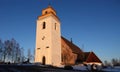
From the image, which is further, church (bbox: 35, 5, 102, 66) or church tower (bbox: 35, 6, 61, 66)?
church (bbox: 35, 5, 102, 66)

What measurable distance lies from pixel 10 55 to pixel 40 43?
22.2 m

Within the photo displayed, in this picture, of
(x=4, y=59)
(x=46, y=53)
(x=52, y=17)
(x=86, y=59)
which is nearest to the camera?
(x=46, y=53)

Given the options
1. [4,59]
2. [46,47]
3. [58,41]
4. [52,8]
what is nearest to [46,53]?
[46,47]

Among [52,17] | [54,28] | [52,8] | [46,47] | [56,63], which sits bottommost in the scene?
[56,63]

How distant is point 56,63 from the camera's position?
120 feet

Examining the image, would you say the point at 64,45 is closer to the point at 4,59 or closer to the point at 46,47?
the point at 46,47

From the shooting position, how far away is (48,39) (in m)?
36.3

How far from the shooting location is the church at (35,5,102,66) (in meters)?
35.8

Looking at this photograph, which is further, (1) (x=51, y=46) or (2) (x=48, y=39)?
(2) (x=48, y=39)

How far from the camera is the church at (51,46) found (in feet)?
117

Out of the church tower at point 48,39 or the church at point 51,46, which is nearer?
the church tower at point 48,39

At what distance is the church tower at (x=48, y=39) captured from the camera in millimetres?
35594

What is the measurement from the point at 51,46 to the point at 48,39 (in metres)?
1.75

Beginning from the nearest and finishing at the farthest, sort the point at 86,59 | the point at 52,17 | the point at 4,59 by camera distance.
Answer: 1. the point at 52,17
2. the point at 86,59
3. the point at 4,59
